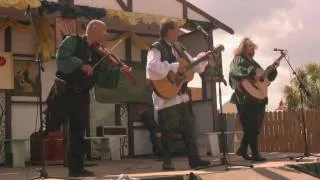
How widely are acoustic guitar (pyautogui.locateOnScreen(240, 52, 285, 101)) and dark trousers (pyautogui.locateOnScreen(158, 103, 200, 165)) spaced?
1.34 m

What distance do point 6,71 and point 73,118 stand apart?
476cm

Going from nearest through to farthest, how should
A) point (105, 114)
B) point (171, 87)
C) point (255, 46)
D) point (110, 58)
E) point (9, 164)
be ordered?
point (110, 58)
point (171, 87)
point (255, 46)
point (9, 164)
point (105, 114)

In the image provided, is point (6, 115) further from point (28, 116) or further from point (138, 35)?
point (138, 35)

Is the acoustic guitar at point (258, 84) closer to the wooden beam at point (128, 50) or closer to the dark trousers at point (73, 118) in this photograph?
the dark trousers at point (73, 118)

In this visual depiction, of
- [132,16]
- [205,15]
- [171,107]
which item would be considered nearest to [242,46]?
[171,107]

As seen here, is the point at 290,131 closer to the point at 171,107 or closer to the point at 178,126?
the point at 178,126

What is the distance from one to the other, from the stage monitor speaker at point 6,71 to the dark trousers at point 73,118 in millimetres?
4551

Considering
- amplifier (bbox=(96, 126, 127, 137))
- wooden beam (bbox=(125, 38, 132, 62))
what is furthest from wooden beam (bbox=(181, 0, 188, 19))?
amplifier (bbox=(96, 126, 127, 137))

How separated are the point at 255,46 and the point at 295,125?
4.37 metres

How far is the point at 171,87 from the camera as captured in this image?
241 inches

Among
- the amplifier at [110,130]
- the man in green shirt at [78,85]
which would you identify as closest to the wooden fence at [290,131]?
the amplifier at [110,130]

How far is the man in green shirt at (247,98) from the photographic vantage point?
285 inches

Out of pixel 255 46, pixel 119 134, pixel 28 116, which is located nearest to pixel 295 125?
pixel 119 134

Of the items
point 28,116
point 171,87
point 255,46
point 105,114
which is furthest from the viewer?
point 105,114
